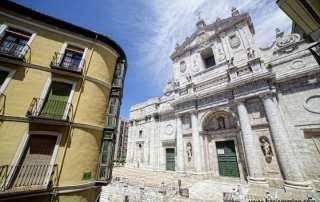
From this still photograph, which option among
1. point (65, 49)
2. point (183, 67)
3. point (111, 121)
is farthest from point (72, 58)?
point (183, 67)

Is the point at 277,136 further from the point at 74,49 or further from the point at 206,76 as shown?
the point at 74,49

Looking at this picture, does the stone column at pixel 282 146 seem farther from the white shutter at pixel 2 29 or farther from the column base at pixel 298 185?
the white shutter at pixel 2 29

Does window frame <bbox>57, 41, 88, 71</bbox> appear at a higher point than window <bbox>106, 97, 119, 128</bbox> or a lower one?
higher

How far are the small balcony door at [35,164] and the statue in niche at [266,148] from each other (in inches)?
526

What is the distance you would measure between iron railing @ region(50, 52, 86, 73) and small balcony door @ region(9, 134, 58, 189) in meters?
3.44

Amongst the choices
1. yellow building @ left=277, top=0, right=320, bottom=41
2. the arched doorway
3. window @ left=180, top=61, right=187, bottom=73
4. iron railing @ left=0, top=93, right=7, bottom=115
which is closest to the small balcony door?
iron railing @ left=0, top=93, right=7, bottom=115

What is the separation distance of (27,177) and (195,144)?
12.3 m

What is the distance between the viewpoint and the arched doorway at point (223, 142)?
12.3 m

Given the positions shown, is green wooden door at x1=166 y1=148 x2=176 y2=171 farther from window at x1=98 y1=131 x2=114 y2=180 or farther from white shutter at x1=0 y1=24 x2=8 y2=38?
white shutter at x1=0 y1=24 x2=8 y2=38

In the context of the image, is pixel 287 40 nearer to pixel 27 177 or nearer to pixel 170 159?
pixel 170 159

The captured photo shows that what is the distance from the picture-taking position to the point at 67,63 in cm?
781

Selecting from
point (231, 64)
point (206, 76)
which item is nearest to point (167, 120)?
point (206, 76)

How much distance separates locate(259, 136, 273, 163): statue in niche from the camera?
10.1 meters

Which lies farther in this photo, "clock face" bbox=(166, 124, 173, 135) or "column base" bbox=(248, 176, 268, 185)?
"clock face" bbox=(166, 124, 173, 135)
